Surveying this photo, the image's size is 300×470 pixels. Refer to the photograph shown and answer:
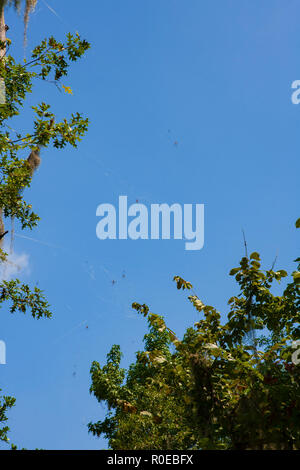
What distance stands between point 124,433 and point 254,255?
25.7 ft

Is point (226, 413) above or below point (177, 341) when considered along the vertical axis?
below

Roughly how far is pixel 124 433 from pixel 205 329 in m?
6.80

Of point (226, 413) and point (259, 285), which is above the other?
point (259, 285)

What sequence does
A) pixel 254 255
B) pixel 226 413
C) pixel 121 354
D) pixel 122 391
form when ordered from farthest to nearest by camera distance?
pixel 121 354 → pixel 122 391 → pixel 254 255 → pixel 226 413

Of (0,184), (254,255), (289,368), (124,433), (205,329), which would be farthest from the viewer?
(124,433)

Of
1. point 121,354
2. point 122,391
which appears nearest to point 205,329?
point 122,391

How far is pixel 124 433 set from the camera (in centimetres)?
1063

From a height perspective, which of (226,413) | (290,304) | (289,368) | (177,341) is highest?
(290,304)
